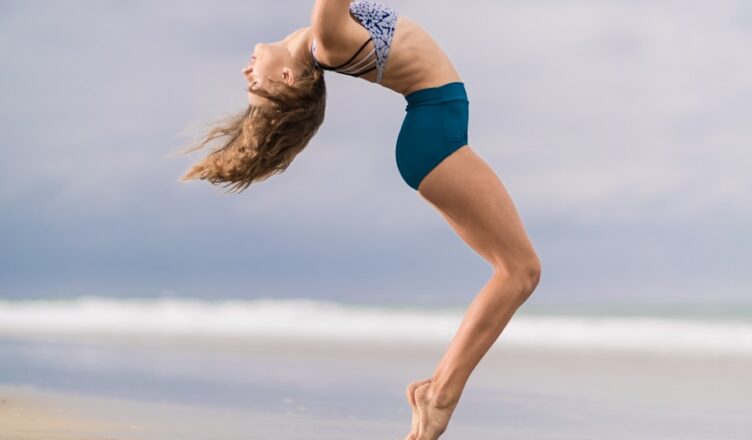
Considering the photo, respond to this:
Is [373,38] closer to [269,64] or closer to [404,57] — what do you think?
[404,57]

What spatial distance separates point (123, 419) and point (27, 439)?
32.4 inches

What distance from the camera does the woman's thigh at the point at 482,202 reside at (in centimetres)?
346

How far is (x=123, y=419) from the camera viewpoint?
16.0 ft

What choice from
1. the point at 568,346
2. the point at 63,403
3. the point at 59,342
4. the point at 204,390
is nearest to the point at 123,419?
the point at 63,403

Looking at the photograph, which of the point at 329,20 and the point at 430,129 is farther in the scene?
the point at 430,129

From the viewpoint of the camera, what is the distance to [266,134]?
3736 millimetres

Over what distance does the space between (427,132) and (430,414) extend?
93cm

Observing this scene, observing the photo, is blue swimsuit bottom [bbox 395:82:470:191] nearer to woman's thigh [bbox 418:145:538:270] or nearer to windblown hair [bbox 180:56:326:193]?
woman's thigh [bbox 418:145:538:270]

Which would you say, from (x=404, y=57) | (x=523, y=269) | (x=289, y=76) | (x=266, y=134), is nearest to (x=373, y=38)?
(x=404, y=57)

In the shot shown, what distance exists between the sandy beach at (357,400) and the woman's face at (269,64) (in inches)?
60.2

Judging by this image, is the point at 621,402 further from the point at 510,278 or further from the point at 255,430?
the point at 510,278

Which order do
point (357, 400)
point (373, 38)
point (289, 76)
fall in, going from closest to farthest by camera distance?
point (373, 38) → point (289, 76) → point (357, 400)

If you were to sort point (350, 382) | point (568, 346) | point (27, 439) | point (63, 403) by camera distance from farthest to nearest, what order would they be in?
point (568, 346), point (350, 382), point (63, 403), point (27, 439)

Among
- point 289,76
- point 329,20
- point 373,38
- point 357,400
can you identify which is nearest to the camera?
point 329,20
